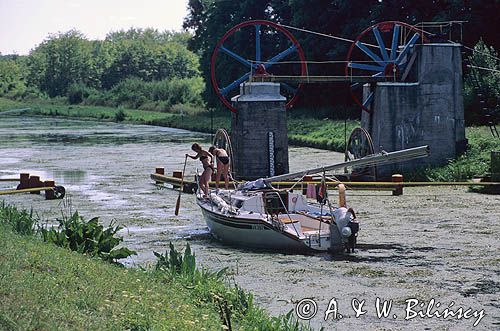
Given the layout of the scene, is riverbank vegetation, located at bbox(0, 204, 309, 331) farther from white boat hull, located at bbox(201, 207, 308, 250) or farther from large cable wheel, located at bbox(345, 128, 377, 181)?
large cable wheel, located at bbox(345, 128, 377, 181)

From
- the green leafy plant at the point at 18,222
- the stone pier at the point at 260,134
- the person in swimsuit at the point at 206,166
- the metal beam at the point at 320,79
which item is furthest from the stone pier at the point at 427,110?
the green leafy plant at the point at 18,222

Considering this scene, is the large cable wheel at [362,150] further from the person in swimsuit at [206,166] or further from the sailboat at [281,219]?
the sailboat at [281,219]

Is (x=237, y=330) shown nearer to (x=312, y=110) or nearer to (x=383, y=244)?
(x=383, y=244)

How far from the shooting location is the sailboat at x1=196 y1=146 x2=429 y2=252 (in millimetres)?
17484

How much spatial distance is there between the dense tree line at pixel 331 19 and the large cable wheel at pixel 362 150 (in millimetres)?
9285

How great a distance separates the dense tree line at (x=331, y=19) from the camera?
152 ft

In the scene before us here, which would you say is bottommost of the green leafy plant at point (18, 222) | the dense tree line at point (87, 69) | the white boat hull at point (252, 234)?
the white boat hull at point (252, 234)

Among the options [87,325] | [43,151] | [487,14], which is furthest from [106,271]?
[487,14]

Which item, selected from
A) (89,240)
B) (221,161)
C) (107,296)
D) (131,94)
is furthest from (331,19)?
(107,296)

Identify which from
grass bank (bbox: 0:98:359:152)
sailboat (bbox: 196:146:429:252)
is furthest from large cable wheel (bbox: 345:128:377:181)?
sailboat (bbox: 196:146:429:252)

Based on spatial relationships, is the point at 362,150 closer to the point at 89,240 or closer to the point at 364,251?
the point at 364,251

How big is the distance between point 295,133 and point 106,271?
3952 cm

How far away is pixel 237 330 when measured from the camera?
961 cm

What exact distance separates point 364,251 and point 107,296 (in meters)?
9.04
